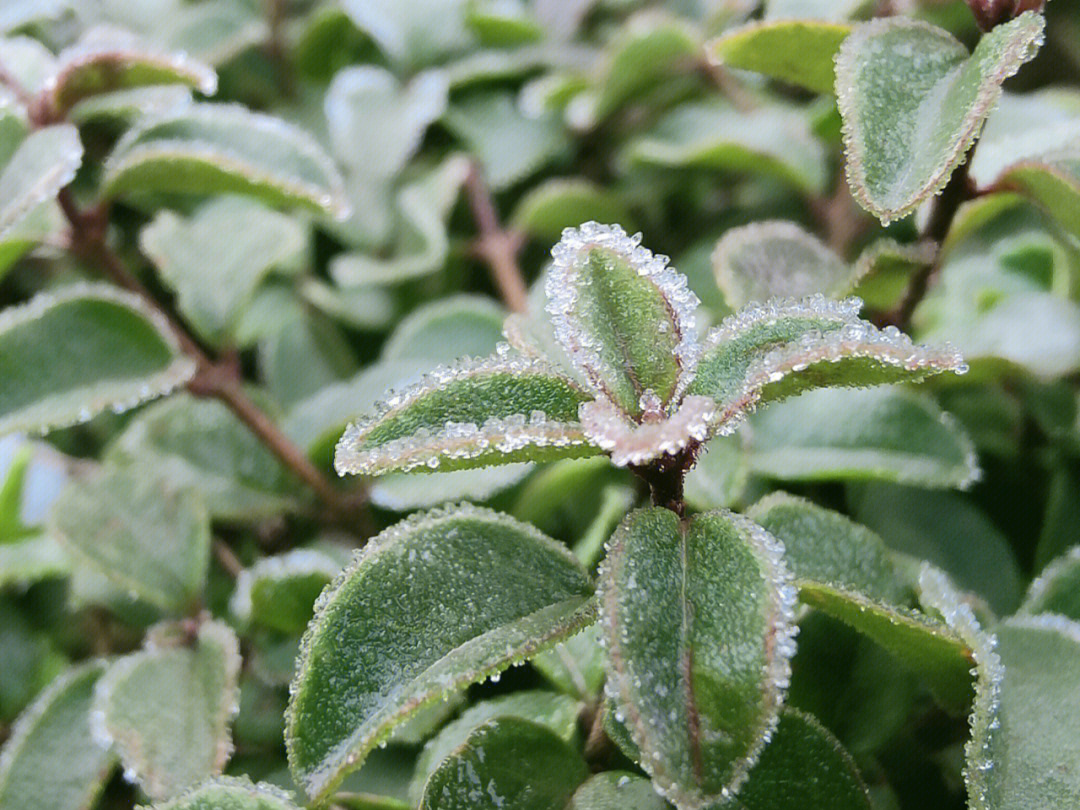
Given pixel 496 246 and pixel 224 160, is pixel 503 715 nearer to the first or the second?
pixel 224 160

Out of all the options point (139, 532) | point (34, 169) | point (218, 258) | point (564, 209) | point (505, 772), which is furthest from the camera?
point (564, 209)

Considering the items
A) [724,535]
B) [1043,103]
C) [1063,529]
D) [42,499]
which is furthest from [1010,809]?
[42,499]

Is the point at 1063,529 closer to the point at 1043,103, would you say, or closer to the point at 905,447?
the point at 905,447

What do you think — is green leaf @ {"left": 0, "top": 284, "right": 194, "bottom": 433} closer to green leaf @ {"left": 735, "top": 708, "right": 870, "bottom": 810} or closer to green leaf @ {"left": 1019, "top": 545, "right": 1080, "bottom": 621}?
green leaf @ {"left": 735, "top": 708, "right": 870, "bottom": 810}

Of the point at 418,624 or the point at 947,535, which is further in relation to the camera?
the point at 947,535

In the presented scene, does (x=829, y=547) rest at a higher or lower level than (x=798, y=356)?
lower

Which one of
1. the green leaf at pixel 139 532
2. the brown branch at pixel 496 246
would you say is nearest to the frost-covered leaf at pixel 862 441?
the brown branch at pixel 496 246

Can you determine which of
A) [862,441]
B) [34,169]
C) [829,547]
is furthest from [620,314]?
[34,169]
